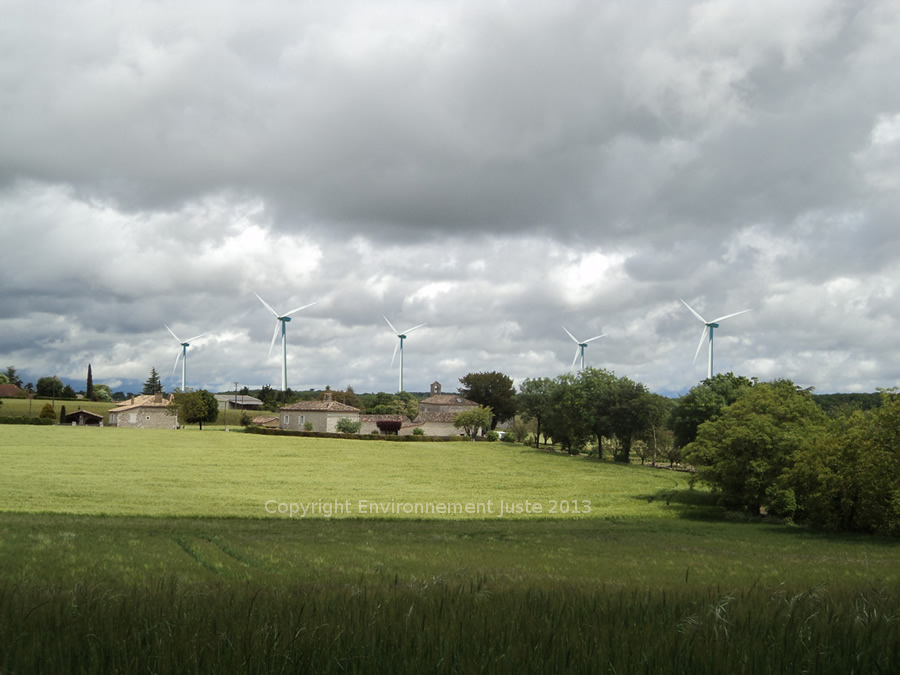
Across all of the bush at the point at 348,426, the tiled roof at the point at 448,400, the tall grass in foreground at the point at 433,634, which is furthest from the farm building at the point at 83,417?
the tall grass in foreground at the point at 433,634

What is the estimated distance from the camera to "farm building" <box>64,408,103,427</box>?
5172 inches

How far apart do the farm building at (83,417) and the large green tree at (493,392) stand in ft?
259

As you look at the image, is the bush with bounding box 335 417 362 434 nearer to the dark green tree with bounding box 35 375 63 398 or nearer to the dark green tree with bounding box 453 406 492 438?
the dark green tree with bounding box 453 406 492 438

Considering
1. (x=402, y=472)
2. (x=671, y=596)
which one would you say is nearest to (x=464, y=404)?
(x=402, y=472)

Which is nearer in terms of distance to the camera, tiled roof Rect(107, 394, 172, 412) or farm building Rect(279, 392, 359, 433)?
farm building Rect(279, 392, 359, 433)

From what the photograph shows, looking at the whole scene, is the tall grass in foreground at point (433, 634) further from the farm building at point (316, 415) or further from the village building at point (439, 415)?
the village building at point (439, 415)

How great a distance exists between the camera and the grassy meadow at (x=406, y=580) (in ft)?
12.0

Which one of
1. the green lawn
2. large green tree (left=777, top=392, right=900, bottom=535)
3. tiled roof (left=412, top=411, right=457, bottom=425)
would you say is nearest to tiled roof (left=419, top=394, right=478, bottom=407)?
tiled roof (left=412, top=411, right=457, bottom=425)

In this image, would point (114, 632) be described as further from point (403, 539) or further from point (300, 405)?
point (300, 405)

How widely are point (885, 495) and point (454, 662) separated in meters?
43.3

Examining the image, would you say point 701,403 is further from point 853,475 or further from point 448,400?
point 448,400

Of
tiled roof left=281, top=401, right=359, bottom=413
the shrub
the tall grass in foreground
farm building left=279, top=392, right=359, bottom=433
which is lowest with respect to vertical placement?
the shrub

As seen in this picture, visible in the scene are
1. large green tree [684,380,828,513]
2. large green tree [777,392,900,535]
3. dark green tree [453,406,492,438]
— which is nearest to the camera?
large green tree [777,392,900,535]

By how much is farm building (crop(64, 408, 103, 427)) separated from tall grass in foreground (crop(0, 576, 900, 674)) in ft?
476
